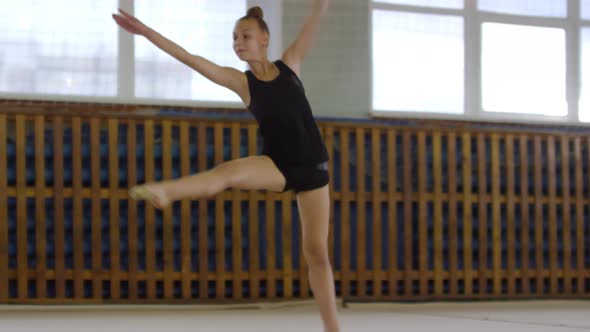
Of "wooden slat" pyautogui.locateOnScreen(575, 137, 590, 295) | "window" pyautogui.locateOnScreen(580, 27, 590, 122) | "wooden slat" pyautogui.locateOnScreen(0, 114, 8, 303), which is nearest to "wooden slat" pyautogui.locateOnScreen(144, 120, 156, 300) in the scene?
"wooden slat" pyautogui.locateOnScreen(0, 114, 8, 303)

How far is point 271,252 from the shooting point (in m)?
4.29

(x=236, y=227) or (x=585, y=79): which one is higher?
(x=585, y=79)

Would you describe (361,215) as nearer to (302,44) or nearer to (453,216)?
(453,216)

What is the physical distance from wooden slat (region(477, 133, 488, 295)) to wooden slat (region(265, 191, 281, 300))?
1.47 meters

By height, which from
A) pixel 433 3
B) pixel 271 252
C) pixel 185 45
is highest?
pixel 433 3

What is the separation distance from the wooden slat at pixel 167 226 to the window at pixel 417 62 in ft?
4.90

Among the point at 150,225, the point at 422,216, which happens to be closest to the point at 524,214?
the point at 422,216

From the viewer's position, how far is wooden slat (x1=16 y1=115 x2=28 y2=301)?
401 centimetres

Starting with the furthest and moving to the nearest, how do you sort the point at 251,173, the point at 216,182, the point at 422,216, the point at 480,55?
the point at 480,55 < the point at 422,216 < the point at 251,173 < the point at 216,182

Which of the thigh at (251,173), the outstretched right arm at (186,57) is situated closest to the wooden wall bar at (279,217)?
the outstretched right arm at (186,57)

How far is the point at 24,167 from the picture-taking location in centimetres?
407

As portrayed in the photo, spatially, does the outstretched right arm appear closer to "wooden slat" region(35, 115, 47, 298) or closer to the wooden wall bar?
the wooden wall bar

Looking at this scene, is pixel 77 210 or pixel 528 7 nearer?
pixel 77 210

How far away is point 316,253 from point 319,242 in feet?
0.16
